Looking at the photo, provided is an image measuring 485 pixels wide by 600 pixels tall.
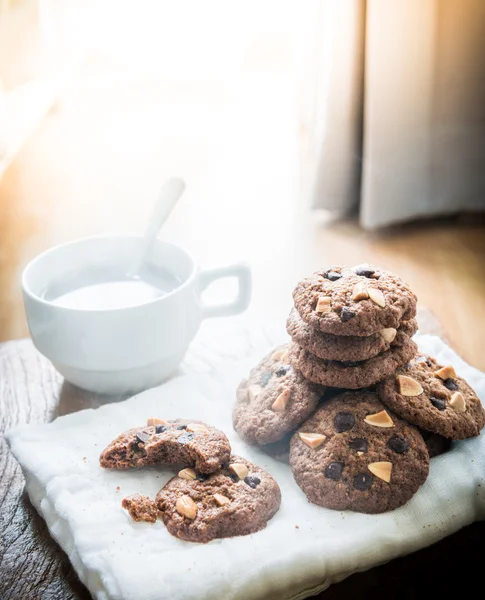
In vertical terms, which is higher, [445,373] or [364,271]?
[364,271]

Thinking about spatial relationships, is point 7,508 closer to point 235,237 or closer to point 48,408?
point 48,408

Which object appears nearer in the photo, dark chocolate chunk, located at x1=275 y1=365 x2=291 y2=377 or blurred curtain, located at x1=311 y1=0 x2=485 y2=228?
dark chocolate chunk, located at x1=275 y1=365 x2=291 y2=377

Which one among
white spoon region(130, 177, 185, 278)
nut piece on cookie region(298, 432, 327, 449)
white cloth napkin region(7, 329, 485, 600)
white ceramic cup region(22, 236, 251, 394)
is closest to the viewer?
white cloth napkin region(7, 329, 485, 600)

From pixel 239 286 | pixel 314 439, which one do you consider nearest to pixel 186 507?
pixel 314 439

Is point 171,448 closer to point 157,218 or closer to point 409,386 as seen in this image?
point 409,386

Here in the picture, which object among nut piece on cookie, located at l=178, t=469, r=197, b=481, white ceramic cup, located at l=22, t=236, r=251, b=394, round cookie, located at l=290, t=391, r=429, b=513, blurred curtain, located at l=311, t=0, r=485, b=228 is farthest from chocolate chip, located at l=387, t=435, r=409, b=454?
blurred curtain, located at l=311, t=0, r=485, b=228

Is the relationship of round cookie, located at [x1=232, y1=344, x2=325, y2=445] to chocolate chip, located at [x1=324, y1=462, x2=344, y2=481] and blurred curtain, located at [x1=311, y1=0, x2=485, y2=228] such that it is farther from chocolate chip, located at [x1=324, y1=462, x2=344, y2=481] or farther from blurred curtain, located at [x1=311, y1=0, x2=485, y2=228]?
blurred curtain, located at [x1=311, y1=0, x2=485, y2=228]
